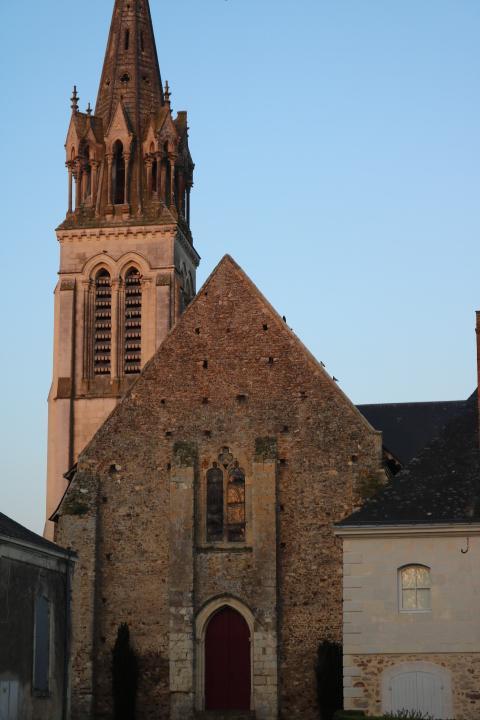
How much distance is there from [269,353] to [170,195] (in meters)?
19.6

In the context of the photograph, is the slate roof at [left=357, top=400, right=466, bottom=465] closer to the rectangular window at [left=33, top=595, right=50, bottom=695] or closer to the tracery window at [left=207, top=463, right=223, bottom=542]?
the tracery window at [left=207, top=463, right=223, bottom=542]

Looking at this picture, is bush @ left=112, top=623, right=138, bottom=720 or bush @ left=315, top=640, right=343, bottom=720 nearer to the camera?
bush @ left=315, top=640, right=343, bottom=720

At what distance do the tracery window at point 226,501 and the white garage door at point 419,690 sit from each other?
7810mm

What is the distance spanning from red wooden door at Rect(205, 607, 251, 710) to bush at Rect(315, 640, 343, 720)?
2086 millimetres

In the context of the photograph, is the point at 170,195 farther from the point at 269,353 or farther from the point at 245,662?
the point at 245,662

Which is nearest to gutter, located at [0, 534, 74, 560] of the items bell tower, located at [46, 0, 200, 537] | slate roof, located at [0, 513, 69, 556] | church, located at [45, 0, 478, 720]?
slate roof, located at [0, 513, 69, 556]

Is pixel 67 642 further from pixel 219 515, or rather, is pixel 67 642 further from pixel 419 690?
pixel 419 690

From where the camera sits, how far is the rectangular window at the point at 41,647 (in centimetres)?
2978

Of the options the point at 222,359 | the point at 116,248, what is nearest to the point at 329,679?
the point at 222,359

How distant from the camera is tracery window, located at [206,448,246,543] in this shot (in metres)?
35.8

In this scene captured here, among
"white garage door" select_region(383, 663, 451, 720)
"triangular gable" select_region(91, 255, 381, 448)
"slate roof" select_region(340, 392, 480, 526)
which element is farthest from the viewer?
"triangular gable" select_region(91, 255, 381, 448)

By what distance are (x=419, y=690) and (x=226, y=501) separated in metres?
8.96

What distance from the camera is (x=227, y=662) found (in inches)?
1398

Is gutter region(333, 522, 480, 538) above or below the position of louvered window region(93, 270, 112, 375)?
below
